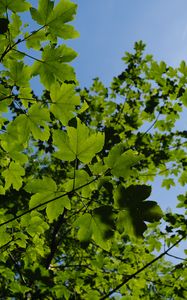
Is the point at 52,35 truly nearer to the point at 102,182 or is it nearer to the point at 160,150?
the point at 102,182

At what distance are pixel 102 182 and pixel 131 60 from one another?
18.1 ft

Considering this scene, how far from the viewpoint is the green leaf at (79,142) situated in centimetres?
124

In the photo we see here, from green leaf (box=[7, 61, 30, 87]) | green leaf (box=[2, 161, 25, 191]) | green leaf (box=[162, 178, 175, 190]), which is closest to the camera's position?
green leaf (box=[7, 61, 30, 87])

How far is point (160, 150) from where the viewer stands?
18.8 feet

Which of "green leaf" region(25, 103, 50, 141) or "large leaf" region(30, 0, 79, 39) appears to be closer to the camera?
"large leaf" region(30, 0, 79, 39)

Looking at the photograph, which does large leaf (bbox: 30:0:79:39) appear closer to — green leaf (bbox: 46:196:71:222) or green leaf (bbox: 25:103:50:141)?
green leaf (bbox: 25:103:50:141)

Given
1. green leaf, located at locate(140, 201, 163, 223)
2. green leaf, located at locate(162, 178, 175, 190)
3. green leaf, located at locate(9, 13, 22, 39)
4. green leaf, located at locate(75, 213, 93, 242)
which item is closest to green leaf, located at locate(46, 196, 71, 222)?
green leaf, located at locate(75, 213, 93, 242)

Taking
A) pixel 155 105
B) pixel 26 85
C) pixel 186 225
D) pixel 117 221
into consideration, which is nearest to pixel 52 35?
pixel 26 85

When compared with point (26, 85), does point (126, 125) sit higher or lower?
higher

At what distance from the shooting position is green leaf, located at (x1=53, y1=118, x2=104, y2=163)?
124 centimetres

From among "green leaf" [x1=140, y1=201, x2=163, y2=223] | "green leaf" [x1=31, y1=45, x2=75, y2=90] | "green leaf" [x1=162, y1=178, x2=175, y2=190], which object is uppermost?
"green leaf" [x1=162, y1=178, x2=175, y2=190]

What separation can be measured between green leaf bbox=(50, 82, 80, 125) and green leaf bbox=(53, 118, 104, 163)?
33 centimetres

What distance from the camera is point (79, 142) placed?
49.6 inches

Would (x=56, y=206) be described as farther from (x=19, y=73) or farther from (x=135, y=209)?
(x=19, y=73)
